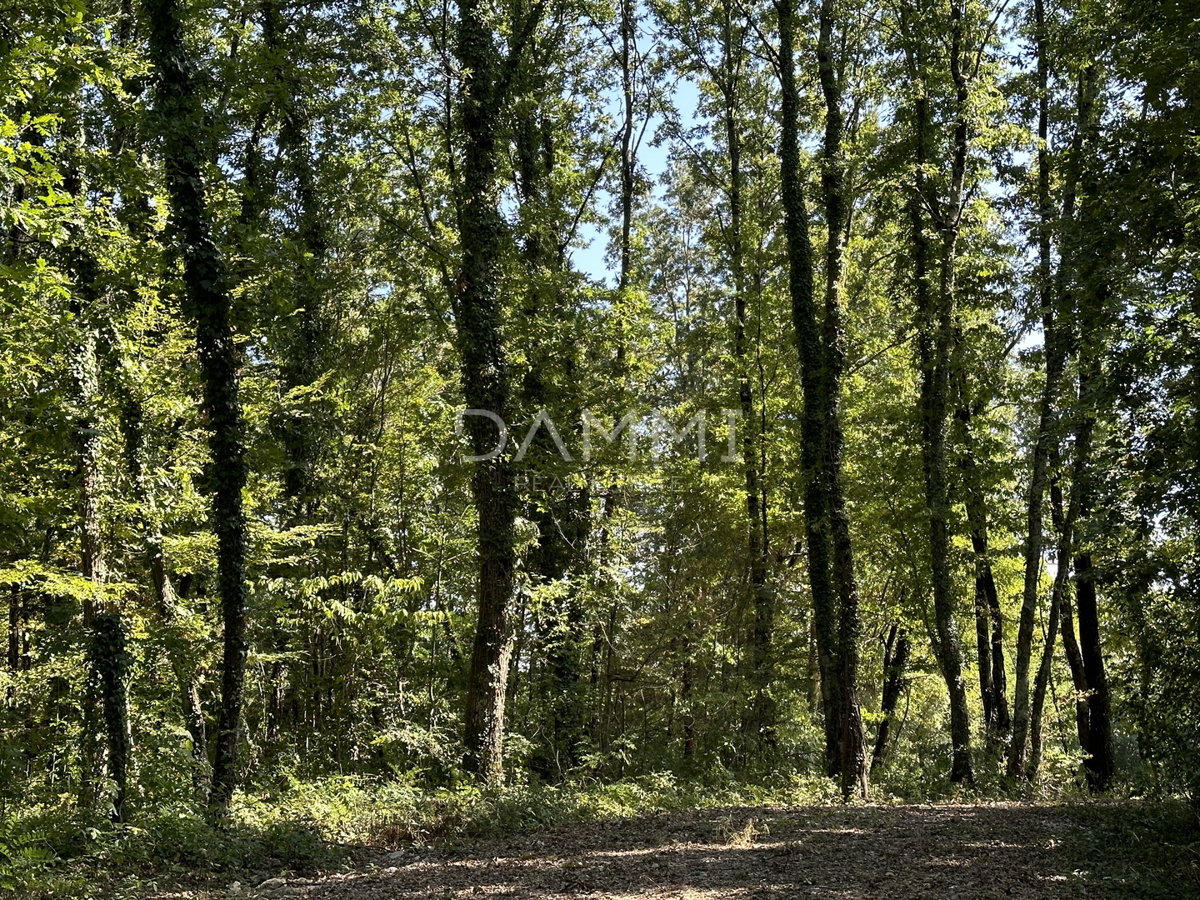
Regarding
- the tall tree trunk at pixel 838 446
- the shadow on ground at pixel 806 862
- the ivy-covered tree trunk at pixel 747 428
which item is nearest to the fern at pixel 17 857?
the shadow on ground at pixel 806 862

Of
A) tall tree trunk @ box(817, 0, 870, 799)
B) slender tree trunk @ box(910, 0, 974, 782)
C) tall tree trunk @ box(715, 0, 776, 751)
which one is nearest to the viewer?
tall tree trunk @ box(817, 0, 870, 799)

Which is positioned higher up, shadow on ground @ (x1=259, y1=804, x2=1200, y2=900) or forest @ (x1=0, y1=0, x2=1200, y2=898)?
forest @ (x1=0, y1=0, x2=1200, y2=898)

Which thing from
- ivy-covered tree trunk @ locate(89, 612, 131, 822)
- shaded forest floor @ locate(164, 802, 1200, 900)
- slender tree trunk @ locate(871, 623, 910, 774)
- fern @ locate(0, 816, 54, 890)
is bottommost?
slender tree trunk @ locate(871, 623, 910, 774)

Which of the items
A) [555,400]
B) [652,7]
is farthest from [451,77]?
[652,7]

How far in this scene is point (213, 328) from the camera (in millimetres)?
9852

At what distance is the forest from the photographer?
346 inches

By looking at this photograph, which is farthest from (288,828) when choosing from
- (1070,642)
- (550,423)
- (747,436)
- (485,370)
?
(1070,642)

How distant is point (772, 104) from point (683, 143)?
6.96 feet

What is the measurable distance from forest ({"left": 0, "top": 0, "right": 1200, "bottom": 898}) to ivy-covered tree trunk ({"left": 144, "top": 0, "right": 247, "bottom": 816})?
54 mm

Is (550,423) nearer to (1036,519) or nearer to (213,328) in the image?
(213,328)

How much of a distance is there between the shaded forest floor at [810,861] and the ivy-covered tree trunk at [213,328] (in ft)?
9.61

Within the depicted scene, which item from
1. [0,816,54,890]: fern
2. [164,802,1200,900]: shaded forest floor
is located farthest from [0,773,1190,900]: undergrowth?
[164,802,1200,900]: shaded forest floor

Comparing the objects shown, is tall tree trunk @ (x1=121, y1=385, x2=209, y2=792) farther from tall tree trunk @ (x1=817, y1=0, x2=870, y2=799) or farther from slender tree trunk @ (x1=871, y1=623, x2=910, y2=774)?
slender tree trunk @ (x1=871, y1=623, x2=910, y2=774)

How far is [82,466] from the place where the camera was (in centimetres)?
1139
